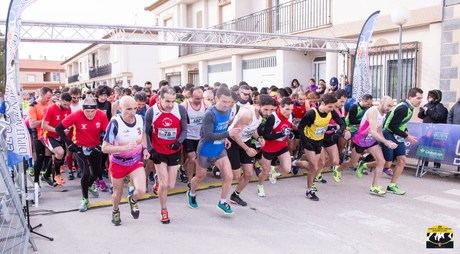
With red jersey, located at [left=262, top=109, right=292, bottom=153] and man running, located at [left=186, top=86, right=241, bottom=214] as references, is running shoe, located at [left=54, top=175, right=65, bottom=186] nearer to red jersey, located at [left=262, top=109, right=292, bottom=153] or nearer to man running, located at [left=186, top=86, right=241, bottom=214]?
man running, located at [left=186, top=86, right=241, bottom=214]

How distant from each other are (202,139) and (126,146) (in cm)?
106

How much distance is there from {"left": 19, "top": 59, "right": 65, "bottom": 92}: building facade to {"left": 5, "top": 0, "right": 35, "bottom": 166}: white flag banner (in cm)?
6762

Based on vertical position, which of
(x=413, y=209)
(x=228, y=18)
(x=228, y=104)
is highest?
(x=228, y=18)

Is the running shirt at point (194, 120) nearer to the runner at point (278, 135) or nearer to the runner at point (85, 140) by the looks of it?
the runner at point (278, 135)

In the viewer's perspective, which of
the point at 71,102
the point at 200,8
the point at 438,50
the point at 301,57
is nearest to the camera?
the point at 71,102

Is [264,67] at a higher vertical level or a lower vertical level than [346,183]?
higher

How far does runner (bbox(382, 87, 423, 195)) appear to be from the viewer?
6699 mm

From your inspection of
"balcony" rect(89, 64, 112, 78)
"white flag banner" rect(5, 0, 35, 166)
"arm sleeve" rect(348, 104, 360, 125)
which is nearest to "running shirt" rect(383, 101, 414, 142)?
"arm sleeve" rect(348, 104, 360, 125)

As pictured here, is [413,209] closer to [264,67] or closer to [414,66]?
[414,66]

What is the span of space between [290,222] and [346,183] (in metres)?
2.62

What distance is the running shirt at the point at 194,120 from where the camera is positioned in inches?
276

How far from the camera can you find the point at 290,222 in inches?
217

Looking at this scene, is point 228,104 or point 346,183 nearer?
point 228,104

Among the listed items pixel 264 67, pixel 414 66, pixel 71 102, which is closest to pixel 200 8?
pixel 264 67
